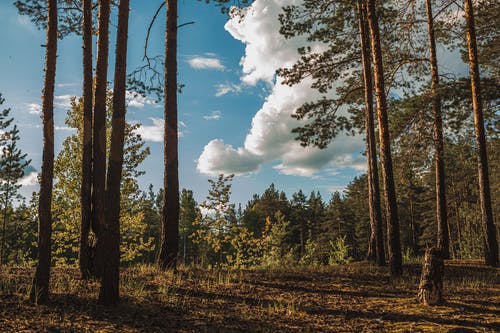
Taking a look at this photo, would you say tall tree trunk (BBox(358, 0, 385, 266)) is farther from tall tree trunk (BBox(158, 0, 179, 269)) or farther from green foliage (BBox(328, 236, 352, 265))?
tall tree trunk (BBox(158, 0, 179, 269))

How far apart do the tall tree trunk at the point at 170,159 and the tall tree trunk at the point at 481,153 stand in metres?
11.7

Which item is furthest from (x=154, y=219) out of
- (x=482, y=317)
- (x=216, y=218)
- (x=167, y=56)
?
(x=482, y=317)

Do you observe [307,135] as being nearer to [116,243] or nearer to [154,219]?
[116,243]

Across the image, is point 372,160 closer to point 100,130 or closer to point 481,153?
point 481,153

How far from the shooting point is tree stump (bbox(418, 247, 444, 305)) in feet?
22.1

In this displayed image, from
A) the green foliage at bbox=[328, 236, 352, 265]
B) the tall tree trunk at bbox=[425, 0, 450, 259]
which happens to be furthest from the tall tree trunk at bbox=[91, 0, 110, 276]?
the tall tree trunk at bbox=[425, 0, 450, 259]

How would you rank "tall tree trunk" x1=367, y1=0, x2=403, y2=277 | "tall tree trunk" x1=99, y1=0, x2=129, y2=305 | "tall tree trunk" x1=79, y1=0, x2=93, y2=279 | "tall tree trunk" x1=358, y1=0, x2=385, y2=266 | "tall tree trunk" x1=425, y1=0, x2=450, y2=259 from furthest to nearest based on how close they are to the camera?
"tall tree trunk" x1=425, y1=0, x2=450, y2=259
"tall tree trunk" x1=358, y1=0, x2=385, y2=266
"tall tree trunk" x1=367, y1=0, x2=403, y2=277
"tall tree trunk" x1=79, y1=0, x2=93, y2=279
"tall tree trunk" x1=99, y1=0, x2=129, y2=305

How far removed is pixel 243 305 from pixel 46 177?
423 centimetres

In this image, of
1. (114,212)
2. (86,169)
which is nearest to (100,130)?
(86,169)

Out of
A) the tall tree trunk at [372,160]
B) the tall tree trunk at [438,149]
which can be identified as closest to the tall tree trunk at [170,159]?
the tall tree trunk at [372,160]

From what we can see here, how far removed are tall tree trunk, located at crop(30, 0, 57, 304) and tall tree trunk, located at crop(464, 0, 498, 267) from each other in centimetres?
1441

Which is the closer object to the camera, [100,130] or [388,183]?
[100,130]

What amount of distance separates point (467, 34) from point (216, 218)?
12613mm

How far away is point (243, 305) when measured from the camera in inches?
251
